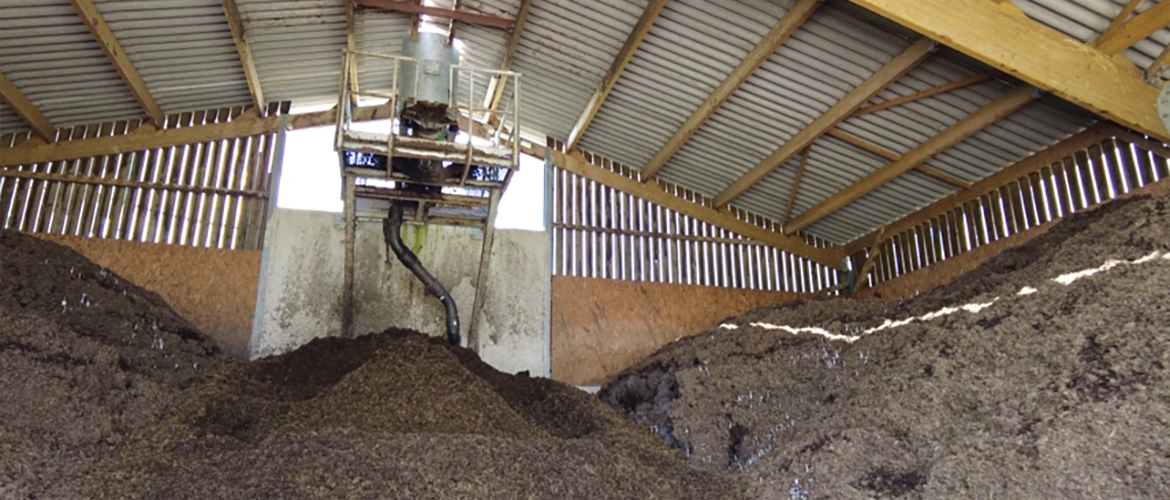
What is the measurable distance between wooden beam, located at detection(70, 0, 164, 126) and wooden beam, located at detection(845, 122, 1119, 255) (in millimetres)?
10421

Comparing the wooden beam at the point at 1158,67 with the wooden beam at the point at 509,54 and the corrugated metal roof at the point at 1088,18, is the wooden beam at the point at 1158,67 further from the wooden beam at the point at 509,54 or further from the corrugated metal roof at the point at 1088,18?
the wooden beam at the point at 509,54

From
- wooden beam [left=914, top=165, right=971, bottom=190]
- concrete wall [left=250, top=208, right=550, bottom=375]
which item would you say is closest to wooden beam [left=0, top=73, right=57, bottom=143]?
concrete wall [left=250, top=208, right=550, bottom=375]

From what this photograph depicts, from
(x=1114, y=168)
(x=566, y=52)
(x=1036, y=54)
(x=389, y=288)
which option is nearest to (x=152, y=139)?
(x=389, y=288)

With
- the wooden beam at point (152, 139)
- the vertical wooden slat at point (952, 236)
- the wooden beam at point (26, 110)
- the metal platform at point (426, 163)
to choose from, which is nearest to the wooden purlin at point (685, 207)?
the vertical wooden slat at point (952, 236)

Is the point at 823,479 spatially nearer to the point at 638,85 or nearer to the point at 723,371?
the point at 723,371

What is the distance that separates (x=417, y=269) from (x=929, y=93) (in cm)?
636

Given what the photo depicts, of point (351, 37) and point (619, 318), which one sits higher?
point (351, 37)

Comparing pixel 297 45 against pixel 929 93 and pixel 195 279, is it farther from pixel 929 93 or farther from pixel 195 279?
pixel 929 93

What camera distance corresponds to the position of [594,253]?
1188 centimetres

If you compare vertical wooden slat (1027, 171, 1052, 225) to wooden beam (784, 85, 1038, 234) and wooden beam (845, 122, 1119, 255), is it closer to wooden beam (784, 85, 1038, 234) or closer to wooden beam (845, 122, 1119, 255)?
wooden beam (845, 122, 1119, 255)

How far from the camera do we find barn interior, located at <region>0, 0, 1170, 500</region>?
518cm

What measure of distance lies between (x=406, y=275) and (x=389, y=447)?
214 inches

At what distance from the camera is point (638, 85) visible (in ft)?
33.7

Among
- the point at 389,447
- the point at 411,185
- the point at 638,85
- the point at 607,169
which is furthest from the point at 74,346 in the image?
the point at 607,169
